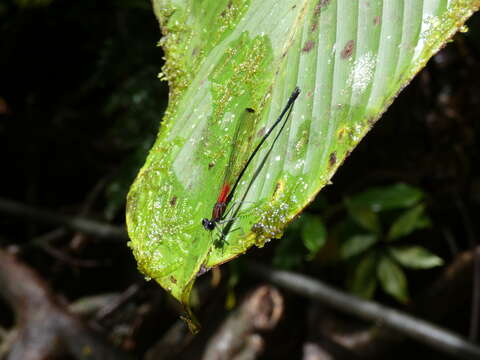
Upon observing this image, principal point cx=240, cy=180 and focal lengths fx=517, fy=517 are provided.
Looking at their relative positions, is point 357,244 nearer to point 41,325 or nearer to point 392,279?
point 392,279

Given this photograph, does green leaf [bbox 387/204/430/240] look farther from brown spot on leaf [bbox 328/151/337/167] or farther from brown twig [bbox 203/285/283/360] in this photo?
brown spot on leaf [bbox 328/151/337/167]

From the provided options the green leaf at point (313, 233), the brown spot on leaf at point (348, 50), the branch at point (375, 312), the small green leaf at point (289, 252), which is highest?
the brown spot on leaf at point (348, 50)

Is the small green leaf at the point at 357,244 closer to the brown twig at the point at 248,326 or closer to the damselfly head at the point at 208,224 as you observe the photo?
the brown twig at the point at 248,326

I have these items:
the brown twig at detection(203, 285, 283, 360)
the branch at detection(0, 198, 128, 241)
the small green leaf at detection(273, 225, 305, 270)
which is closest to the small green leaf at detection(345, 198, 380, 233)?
the small green leaf at detection(273, 225, 305, 270)

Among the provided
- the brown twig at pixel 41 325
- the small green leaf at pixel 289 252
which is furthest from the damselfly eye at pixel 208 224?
the brown twig at pixel 41 325

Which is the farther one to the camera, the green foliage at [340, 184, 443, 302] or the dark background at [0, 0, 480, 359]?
the dark background at [0, 0, 480, 359]

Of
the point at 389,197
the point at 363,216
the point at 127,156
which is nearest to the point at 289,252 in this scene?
the point at 363,216
